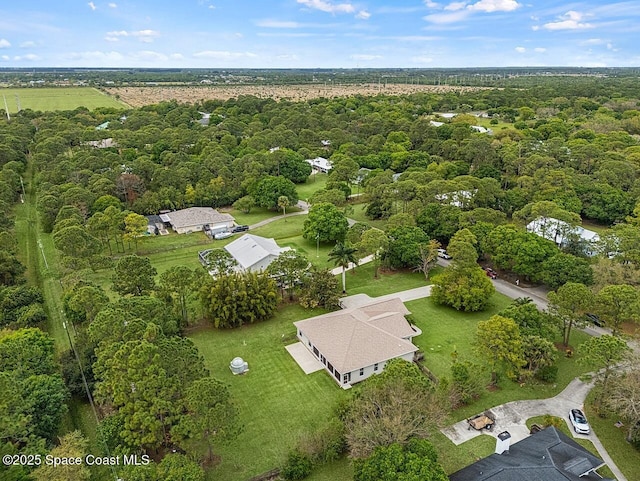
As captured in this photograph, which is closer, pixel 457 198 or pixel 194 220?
pixel 457 198

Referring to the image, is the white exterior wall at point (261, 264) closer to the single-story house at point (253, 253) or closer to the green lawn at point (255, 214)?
the single-story house at point (253, 253)

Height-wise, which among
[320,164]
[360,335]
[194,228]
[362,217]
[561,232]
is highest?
[320,164]

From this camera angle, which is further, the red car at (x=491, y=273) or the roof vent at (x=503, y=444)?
the red car at (x=491, y=273)

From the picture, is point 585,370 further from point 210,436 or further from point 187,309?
point 187,309

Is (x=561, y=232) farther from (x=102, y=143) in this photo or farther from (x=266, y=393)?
(x=102, y=143)

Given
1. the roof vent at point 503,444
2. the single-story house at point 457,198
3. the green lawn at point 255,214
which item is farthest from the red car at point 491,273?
the green lawn at point 255,214

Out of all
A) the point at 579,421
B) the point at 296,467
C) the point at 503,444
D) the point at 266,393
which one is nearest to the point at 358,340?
the point at 266,393

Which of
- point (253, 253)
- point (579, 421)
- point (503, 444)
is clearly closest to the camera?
point (503, 444)
